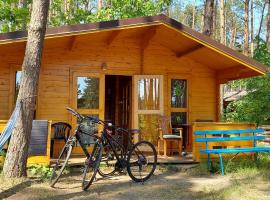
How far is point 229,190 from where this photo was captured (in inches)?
204

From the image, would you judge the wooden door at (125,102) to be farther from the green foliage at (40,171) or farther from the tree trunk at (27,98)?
the tree trunk at (27,98)

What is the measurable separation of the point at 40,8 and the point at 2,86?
8.92 ft

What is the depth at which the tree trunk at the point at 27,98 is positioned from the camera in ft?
18.2

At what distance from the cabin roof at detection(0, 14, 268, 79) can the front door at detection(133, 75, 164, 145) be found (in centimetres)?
109

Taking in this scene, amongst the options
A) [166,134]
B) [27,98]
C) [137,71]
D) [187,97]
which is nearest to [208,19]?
[187,97]

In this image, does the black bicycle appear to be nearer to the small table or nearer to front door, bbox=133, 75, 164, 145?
front door, bbox=133, 75, 164, 145

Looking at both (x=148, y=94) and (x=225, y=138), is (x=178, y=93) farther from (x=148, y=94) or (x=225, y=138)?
(x=225, y=138)

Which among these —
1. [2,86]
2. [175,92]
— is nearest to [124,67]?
[175,92]

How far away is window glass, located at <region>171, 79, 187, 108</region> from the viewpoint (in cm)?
913

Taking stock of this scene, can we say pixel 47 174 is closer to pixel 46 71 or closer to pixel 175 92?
pixel 46 71

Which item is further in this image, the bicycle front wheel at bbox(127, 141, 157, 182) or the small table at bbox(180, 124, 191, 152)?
the small table at bbox(180, 124, 191, 152)

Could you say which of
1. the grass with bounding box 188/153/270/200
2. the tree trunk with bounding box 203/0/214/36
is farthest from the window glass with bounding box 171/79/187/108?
the tree trunk with bounding box 203/0/214/36

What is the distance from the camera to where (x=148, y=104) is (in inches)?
342

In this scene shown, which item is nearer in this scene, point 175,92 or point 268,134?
point 175,92
